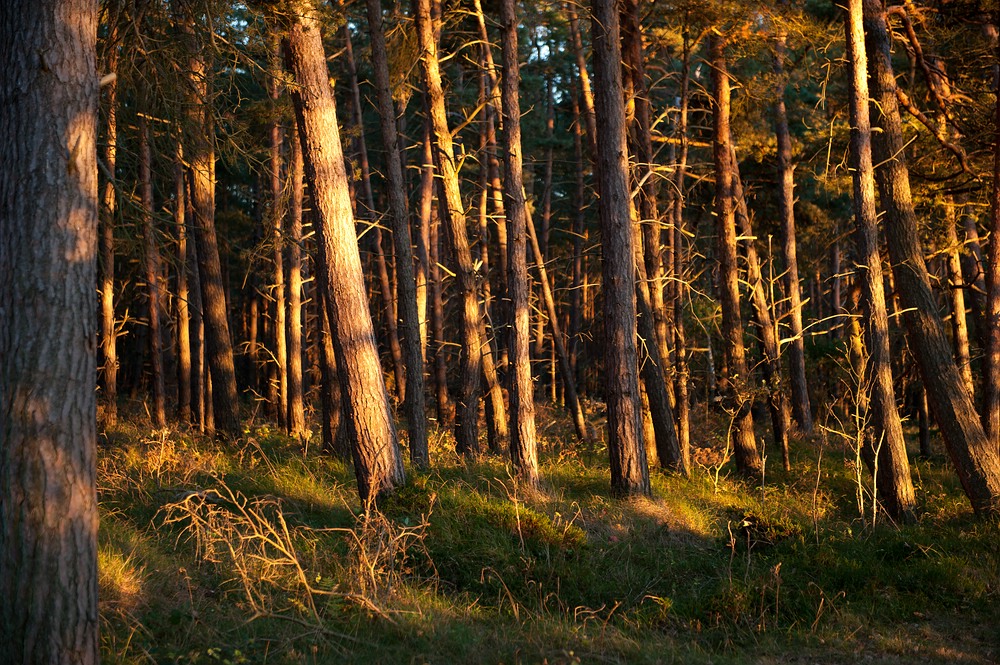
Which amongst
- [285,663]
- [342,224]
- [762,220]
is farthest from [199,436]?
A: [762,220]

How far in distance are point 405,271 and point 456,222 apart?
122cm

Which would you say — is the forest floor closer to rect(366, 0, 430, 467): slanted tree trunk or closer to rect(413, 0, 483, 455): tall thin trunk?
rect(366, 0, 430, 467): slanted tree trunk

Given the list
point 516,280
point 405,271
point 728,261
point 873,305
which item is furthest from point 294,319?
point 873,305

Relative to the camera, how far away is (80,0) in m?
5.34

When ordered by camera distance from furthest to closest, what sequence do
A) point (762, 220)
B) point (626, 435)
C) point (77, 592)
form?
point (762, 220) < point (626, 435) < point (77, 592)

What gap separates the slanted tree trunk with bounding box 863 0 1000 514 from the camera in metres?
10.9

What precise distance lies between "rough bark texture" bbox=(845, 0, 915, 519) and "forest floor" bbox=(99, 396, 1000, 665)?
772mm

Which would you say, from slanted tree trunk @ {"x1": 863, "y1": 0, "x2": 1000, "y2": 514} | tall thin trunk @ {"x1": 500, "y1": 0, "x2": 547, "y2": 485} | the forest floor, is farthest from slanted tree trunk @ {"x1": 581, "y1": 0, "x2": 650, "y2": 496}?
slanted tree trunk @ {"x1": 863, "y1": 0, "x2": 1000, "y2": 514}

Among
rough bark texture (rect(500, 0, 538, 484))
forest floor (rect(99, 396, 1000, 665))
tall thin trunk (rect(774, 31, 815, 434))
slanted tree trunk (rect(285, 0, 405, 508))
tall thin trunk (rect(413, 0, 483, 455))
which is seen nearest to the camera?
forest floor (rect(99, 396, 1000, 665))

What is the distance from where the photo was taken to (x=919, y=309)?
11617 mm

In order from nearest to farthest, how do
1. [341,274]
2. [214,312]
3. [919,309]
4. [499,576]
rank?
1. [499,576]
2. [341,274]
3. [919,309]
4. [214,312]

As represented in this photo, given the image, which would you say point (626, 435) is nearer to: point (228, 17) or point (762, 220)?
point (228, 17)

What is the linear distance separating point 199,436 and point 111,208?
702cm

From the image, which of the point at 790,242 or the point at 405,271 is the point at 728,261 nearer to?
the point at 405,271
